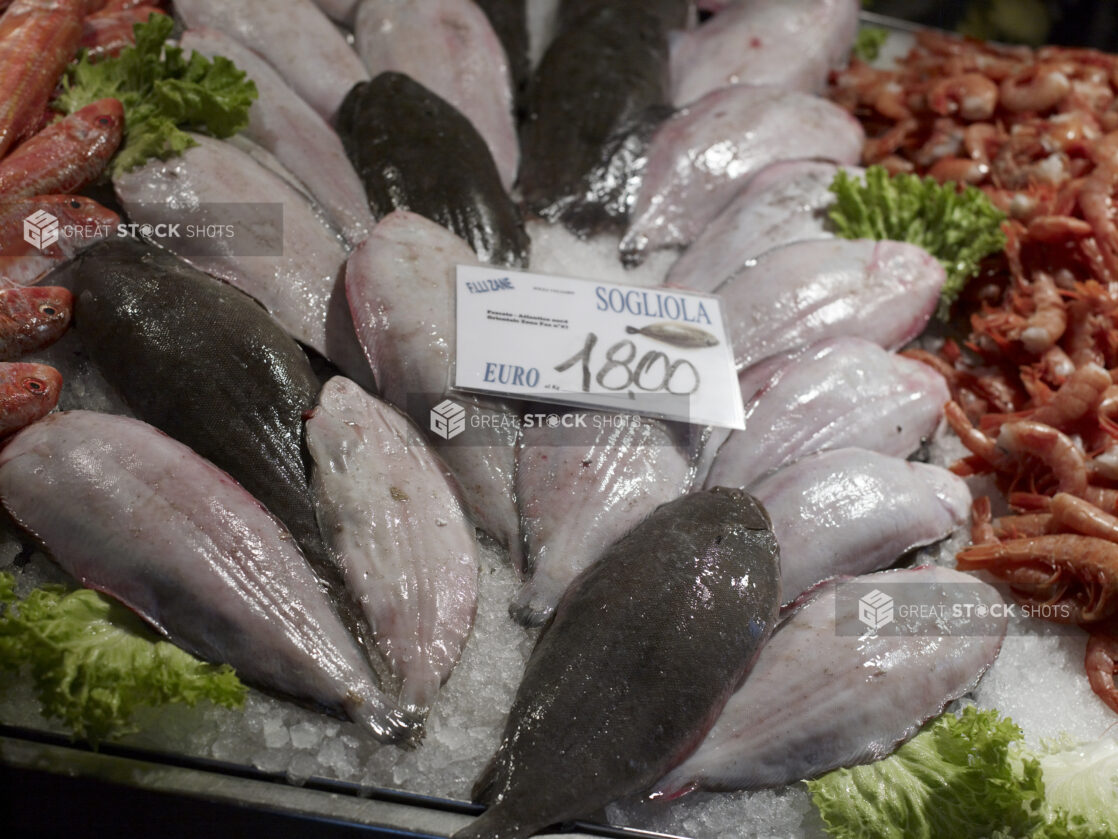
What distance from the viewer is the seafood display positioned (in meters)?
1.69

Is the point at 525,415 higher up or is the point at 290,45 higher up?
the point at 290,45

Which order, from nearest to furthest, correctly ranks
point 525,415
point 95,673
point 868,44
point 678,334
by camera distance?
point 95,673, point 525,415, point 678,334, point 868,44

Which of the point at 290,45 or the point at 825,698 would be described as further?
the point at 290,45

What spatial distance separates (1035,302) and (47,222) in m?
2.75

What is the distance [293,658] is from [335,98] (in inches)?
75.0

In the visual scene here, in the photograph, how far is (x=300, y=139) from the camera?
8.53 ft

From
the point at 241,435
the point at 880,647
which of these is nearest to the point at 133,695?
the point at 241,435

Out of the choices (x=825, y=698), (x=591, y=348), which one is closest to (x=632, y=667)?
(x=825, y=698)

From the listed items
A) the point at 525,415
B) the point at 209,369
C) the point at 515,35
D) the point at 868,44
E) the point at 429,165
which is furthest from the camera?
the point at 868,44

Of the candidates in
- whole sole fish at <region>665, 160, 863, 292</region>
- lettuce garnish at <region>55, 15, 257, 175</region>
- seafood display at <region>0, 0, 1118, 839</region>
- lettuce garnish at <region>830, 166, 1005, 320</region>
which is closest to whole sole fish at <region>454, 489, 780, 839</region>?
seafood display at <region>0, 0, 1118, 839</region>

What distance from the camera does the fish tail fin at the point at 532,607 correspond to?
1832mm

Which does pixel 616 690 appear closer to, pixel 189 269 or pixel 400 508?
pixel 400 508

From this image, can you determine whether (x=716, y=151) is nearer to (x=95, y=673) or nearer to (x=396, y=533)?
(x=396, y=533)

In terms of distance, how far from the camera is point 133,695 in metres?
1.60
